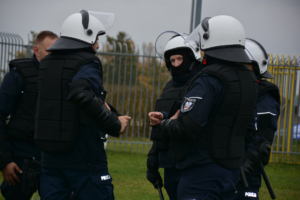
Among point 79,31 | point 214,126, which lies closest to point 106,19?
point 79,31

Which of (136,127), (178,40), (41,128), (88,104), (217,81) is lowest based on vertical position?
(136,127)

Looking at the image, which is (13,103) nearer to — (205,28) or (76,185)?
(76,185)

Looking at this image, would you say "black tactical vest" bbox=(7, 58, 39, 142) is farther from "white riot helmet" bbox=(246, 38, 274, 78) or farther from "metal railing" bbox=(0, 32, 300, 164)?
"metal railing" bbox=(0, 32, 300, 164)

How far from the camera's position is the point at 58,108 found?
8.66 ft

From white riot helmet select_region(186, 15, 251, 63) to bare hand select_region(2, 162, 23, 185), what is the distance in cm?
208

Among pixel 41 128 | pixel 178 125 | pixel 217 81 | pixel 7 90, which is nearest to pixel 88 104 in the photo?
pixel 41 128

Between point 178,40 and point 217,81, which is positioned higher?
point 178,40

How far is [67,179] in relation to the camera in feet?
8.74

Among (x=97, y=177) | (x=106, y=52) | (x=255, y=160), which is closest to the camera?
(x=97, y=177)

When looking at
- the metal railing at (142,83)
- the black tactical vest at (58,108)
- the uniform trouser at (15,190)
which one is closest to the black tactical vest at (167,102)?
the black tactical vest at (58,108)

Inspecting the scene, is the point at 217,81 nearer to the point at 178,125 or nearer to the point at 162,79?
the point at 178,125

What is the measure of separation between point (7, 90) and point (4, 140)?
47 centimetres

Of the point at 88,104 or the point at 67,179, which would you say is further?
the point at 67,179

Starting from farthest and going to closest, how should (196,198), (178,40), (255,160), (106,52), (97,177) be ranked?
(106,52) < (178,40) < (255,160) < (97,177) < (196,198)
